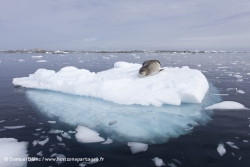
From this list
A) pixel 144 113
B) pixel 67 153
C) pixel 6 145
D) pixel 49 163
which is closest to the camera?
pixel 49 163

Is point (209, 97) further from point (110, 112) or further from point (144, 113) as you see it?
point (110, 112)

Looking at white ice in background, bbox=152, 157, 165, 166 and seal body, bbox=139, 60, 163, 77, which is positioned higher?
seal body, bbox=139, 60, 163, 77

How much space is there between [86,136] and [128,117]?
1.70 meters

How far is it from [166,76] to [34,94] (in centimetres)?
707

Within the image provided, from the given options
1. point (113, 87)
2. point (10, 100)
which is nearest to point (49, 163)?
point (113, 87)

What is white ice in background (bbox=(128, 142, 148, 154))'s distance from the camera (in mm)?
4164

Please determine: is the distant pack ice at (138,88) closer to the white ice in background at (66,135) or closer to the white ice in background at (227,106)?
the white ice in background at (227,106)

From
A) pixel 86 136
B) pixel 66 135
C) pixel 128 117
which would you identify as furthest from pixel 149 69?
pixel 66 135

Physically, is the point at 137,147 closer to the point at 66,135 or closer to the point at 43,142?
the point at 66,135

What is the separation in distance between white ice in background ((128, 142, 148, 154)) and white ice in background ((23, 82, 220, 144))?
0.18 metres

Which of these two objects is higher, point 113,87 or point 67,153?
point 113,87

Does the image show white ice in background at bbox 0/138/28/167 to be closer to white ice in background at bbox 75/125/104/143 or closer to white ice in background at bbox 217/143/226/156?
white ice in background at bbox 75/125/104/143

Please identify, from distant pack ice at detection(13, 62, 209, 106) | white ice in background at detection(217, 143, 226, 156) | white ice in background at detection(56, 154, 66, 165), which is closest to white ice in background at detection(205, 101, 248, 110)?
distant pack ice at detection(13, 62, 209, 106)

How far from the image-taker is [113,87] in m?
8.59
